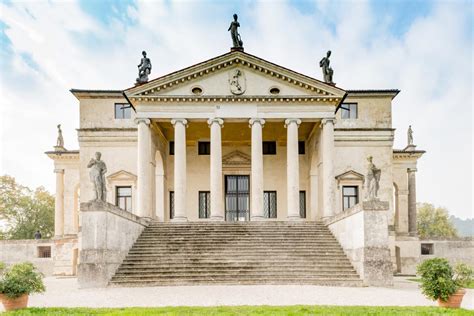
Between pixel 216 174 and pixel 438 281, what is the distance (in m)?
18.7

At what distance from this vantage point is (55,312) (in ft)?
40.3

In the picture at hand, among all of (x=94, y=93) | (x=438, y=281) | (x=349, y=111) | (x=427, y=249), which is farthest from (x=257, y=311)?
(x=94, y=93)

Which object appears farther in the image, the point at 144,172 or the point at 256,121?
the point at 256,121

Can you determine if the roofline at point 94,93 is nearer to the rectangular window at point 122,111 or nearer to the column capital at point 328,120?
the rectangular window at point 122,111

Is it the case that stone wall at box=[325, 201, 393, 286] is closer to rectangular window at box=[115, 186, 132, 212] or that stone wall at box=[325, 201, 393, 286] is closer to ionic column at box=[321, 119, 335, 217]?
ionic column at box=[321, 119, 335, 217]

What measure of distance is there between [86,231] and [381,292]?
12.1 metres

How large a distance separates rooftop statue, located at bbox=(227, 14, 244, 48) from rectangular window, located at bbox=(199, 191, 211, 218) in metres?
11.6

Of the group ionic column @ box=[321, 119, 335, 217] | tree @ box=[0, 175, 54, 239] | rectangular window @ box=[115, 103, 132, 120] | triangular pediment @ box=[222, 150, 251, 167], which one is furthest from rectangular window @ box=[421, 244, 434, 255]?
tree @ box=[0, 175, 54, 239]

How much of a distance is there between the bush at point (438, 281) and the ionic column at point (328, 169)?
16778 millimetres

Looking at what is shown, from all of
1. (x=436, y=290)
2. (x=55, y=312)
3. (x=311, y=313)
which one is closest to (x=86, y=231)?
(x=55, y=312)

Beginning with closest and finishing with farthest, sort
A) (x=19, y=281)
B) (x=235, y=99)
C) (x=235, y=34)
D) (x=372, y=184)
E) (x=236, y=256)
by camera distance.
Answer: (x=19, y=281)
(x=372, y=184)
(x=236, y=256)
(x=235, y=99)
(x=235, y=34)

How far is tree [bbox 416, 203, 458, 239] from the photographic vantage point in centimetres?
7419

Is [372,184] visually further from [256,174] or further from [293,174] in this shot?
[256,174]

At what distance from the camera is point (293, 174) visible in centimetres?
3075
